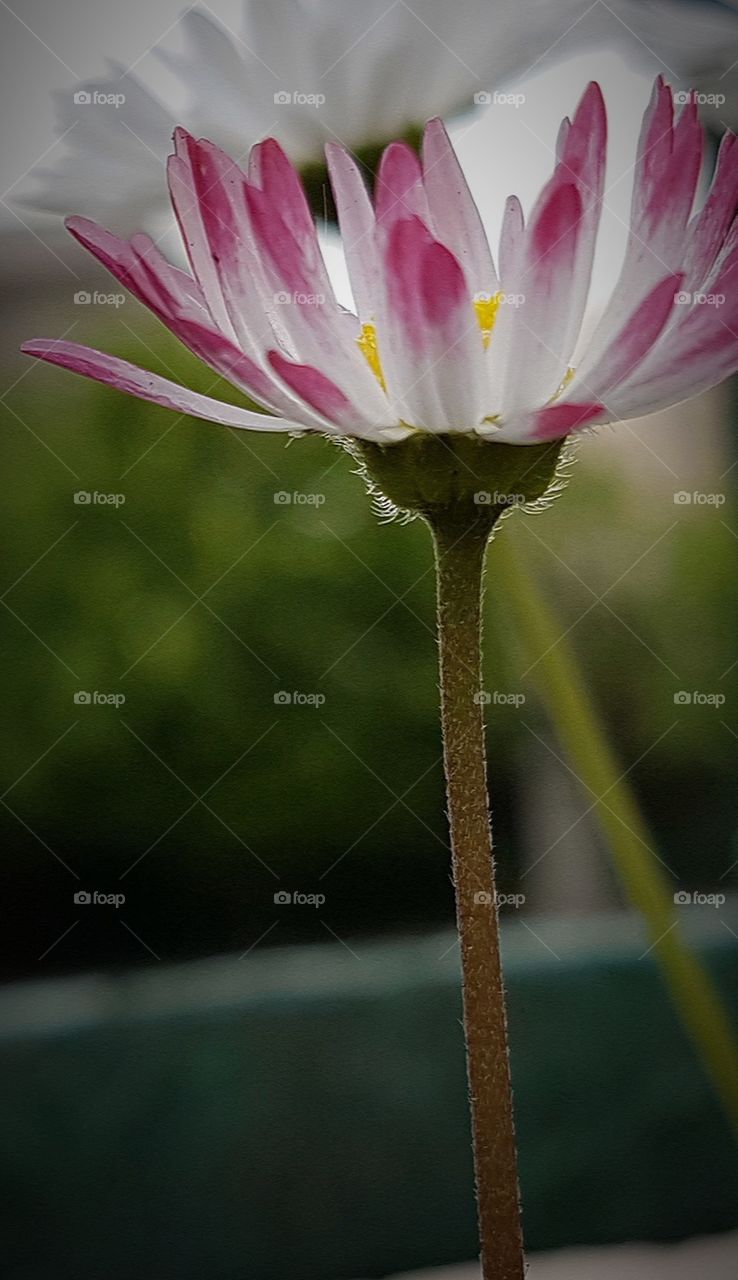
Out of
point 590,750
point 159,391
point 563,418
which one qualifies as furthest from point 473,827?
point 159,391

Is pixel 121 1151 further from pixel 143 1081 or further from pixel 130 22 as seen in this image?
pixel 130 22

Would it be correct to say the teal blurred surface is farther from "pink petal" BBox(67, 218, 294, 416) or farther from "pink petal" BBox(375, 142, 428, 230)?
"pink petal" BBox(375, 142, 428, 230)

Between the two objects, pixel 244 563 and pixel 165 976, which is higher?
pixel 244 563

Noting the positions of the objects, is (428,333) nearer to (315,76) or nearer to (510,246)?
(510,246)

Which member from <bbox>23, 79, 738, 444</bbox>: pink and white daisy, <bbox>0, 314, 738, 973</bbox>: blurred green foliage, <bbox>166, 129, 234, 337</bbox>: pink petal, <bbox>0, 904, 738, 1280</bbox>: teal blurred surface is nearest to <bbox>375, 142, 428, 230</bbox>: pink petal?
<bbox>23, 79, 738, 444</bbox>: pink and white daisy

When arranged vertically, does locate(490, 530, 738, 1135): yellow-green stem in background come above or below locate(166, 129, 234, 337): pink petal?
below

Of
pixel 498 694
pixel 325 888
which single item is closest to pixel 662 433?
pixel 498 694

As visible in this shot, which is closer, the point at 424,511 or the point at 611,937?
the point at 424,511
